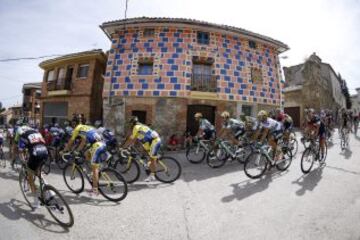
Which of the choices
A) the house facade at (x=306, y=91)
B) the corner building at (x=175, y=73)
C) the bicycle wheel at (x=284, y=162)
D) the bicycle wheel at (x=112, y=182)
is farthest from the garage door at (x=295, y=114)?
the bicycle wheel at (x=112, y=182)

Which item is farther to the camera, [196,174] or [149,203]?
[196,174]

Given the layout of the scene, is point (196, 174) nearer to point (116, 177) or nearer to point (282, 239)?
point (116, 177)

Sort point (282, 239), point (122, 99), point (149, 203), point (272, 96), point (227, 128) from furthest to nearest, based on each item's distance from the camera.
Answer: point (272, 96)
point (122, 99)
point (227, 128)
point (149, 203)
point (282, 239)

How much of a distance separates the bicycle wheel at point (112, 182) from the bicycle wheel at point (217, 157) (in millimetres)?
3649

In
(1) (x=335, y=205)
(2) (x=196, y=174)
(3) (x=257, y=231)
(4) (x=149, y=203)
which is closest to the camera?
(3) (x=257, y=231)

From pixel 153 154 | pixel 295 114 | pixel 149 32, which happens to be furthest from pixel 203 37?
pixel 295 114

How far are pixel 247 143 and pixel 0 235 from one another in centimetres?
702

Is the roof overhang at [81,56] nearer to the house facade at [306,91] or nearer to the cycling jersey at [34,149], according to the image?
the cycling jersey at [34,149]

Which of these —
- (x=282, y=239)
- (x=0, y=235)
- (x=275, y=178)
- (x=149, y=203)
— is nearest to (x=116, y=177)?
(x=149, y=203)

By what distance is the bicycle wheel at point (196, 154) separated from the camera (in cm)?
834

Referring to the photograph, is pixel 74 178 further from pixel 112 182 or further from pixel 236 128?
pixel 236 128

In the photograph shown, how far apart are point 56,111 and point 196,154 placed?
14002mm

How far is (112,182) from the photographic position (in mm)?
4641

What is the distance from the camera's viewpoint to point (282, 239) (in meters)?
3.08
